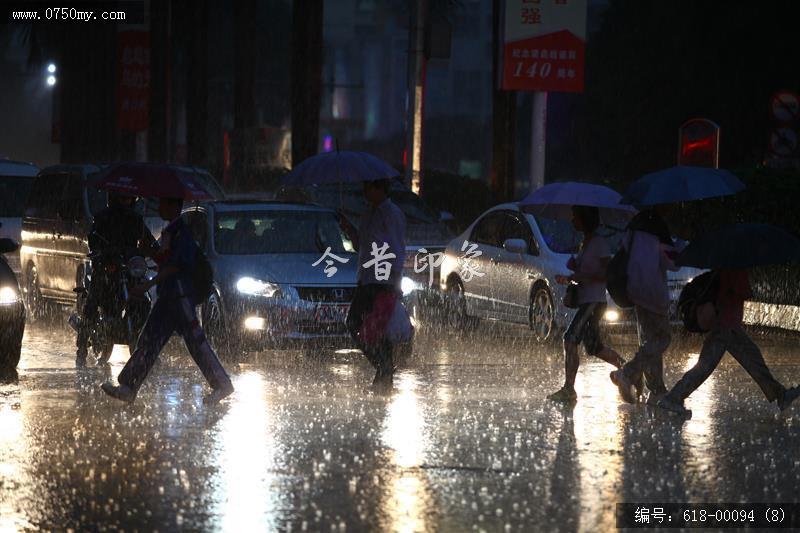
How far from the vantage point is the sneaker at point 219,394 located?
11.4 metres

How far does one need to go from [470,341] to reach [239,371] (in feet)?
13.1

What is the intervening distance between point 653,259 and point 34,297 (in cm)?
1081

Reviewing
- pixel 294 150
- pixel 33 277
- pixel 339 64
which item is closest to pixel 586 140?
pixel 294 150

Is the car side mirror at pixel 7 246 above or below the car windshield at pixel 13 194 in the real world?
above

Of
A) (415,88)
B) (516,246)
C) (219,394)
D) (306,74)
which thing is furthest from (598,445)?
(306,74)

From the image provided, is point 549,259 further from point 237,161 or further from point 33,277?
point 237,161

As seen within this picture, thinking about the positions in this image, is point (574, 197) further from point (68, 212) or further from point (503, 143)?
point (503, 143)

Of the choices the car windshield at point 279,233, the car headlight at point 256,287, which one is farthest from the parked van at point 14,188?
the car headlight at point 256,287

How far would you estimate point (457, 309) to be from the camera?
1911 cm

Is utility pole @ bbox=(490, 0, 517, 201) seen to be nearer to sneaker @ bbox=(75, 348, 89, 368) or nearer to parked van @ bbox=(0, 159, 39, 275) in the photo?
parked van @ bbox=(0, 159, 39, 275)

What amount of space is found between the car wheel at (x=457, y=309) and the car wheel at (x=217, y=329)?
174 inches

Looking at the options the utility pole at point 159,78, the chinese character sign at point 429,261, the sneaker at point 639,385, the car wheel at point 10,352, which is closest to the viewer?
the sneaker at point 639,385

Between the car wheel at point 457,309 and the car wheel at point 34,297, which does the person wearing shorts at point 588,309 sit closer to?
the car wheel at point 457,309

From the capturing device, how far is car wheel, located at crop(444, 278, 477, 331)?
61.7 feet
